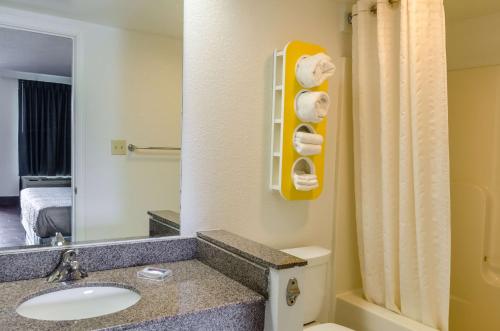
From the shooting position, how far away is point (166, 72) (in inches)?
65.8

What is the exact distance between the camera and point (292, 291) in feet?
4.34

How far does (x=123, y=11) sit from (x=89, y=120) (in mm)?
450

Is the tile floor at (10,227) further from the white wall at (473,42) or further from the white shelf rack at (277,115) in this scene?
the white wall at (473,42)

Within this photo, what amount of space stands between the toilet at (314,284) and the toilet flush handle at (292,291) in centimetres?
55

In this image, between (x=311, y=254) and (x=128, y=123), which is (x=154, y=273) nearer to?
(x=128, y=123)

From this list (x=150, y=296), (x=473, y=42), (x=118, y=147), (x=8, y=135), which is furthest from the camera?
(x=473, y=42)

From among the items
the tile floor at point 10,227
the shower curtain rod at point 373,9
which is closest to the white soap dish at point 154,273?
the tile floor at point 10,227

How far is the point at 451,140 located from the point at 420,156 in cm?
97

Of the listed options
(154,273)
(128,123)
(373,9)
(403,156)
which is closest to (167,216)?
(154,273)

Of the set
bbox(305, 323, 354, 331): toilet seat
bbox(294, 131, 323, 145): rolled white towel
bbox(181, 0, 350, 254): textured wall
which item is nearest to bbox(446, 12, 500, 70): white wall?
bbox(181, 0, 350, 254): textured wall

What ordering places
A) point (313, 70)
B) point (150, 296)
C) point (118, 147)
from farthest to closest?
point (313, 70) → point (118, 147) → point (150, 296)

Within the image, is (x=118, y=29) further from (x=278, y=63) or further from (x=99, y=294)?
(x=99, y=294)

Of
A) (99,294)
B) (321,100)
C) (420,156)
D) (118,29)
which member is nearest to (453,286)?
(420,156)

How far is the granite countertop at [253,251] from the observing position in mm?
1303
